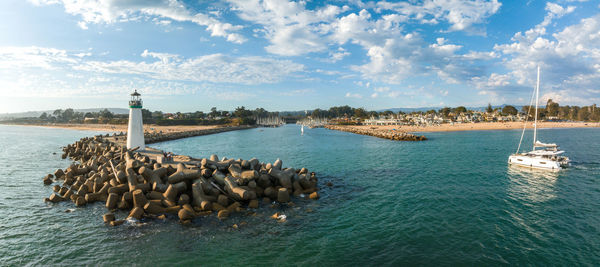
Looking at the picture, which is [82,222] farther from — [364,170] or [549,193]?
[549,193]

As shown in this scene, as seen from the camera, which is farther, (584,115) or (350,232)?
(584,115)

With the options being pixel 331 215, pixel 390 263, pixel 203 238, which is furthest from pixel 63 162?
pixel 390 263

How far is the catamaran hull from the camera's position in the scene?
2672 centimetres

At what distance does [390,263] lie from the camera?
10.0 metres

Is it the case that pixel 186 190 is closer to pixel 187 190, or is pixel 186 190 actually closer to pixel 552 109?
pixel 187 190

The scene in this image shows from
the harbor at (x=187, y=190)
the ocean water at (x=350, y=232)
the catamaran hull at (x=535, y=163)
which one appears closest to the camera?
the ocean water at (x=350, y=232)

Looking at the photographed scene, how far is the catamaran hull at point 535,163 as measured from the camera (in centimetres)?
2672

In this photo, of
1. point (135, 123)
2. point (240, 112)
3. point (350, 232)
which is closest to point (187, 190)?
point (350, 232)

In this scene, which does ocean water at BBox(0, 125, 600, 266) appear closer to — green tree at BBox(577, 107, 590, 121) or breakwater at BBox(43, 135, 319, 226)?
breakwater at BBox(43, 135, 319, 226)

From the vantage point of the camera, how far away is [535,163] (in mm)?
28062

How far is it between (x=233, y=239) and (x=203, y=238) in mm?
1252

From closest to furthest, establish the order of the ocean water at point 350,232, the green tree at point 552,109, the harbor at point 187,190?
the ocean water at point 350,232, the harbor at point 187,190, the green tree at point 552,109

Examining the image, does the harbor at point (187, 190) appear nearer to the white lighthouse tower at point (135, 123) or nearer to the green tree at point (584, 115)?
the white lighthouse tower at point (135, 123)

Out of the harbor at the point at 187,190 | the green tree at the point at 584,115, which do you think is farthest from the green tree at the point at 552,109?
the harbor at the point at 187,190
